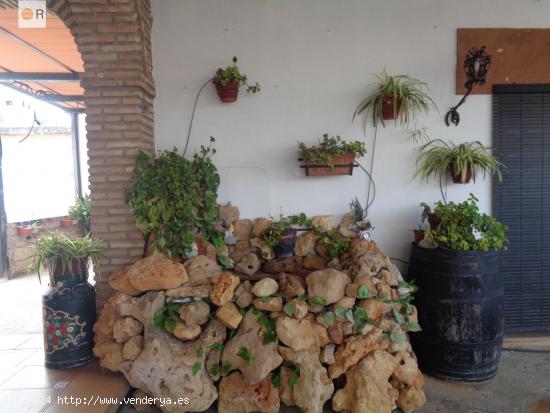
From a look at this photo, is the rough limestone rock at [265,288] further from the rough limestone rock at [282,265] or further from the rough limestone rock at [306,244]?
the rough limestone rock at [306,244]

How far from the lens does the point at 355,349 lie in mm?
2387

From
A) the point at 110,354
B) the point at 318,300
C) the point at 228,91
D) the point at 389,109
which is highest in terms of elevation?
the point at 228,91

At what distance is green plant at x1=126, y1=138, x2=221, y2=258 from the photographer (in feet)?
8.77

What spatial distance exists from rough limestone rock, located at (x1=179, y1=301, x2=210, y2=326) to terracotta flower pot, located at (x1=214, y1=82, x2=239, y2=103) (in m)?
1.63

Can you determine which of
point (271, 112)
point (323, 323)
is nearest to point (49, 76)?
point (271, 112)

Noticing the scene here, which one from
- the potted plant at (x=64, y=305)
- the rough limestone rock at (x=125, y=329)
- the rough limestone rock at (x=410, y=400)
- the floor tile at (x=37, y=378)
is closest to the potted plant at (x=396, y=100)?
the rough limestone rock at (x=410, y=400)

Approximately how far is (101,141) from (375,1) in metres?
2.51

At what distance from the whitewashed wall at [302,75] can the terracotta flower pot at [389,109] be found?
158 mm

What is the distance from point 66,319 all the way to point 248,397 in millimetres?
1396

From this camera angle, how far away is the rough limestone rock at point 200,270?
8.57 ft

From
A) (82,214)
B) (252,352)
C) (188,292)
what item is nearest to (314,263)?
(252,352)

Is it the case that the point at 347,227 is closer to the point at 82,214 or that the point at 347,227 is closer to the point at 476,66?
the point at 476,66

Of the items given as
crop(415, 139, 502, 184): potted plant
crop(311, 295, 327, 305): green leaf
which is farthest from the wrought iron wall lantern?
crop(311, 295, 327, 305): green leaf

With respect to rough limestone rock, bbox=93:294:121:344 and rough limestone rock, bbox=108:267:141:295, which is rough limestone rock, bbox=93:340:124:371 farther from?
rough limestone rock, bbox=108:267:141:295
